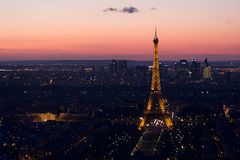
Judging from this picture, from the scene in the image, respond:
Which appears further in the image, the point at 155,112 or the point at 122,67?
the point at 122,67

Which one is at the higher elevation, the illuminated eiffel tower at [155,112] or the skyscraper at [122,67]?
the illuminated eiffel tower at [155,112]

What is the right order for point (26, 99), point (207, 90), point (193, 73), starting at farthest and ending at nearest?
1. point (193, 73)
2. point (207, 90)
3. point (26, 99)

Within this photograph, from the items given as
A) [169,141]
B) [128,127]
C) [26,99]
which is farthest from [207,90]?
[169,141]

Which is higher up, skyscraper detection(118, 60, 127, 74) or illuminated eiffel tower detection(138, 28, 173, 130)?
illuminated eiffel tower detection(138, 28, 173, 130)

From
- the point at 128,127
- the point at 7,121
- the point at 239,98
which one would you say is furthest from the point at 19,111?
the point at 239,98

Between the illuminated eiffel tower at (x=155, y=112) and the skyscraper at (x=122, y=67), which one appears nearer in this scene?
the illuminated eiffel tower at (x=155, y=112)

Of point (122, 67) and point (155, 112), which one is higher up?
point (155, 112)

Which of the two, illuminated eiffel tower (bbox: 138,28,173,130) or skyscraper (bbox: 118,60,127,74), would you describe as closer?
illuminated eiffel tower (bbox: 138,28,173,130)

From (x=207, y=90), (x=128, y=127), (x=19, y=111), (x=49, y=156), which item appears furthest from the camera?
(x=207, y=90)

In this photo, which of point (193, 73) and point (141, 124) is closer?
point (141, 124)

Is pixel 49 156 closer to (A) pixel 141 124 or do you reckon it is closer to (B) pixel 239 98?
(A) pixel 141 124
